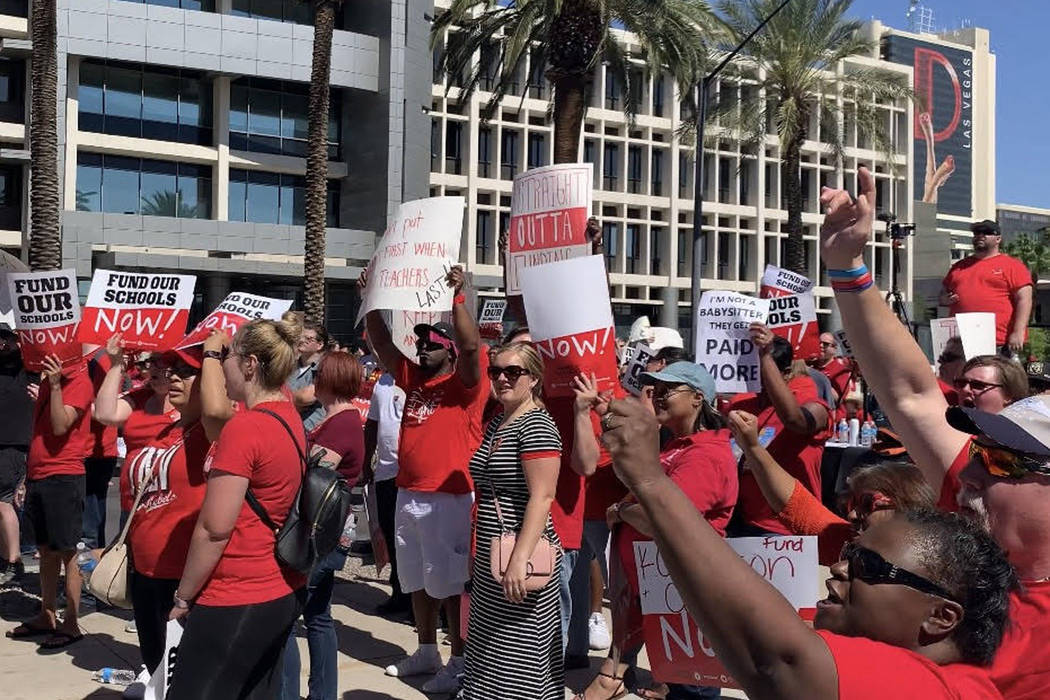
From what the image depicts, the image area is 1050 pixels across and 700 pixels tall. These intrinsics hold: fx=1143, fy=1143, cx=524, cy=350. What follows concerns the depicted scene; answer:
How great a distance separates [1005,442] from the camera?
8.11 feet

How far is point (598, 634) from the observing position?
7004mm

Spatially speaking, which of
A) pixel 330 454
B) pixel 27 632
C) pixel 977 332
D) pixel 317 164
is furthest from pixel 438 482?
pixel 317 164

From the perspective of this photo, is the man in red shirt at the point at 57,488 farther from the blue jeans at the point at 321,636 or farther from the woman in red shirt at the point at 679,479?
the woman in red shirt at the point at 679,479

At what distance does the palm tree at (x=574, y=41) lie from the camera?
18422 mm

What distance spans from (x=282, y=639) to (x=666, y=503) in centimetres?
277

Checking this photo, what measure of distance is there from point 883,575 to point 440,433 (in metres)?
4.27

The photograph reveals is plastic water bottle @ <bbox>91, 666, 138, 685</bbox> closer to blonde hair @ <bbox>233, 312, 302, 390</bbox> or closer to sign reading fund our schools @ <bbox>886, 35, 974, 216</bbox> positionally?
blonde hair @ <bbox>233, 312, 302, 390</bbox>

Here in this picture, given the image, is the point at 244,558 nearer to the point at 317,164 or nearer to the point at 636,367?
the point at 636,367

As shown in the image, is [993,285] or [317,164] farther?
[317,164]

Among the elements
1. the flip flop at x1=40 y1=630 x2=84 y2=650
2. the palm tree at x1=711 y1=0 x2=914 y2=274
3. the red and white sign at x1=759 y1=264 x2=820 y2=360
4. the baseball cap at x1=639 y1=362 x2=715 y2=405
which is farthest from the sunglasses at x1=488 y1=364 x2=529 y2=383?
the palm tree at x1=711 y1=0 x2=914 y2=274

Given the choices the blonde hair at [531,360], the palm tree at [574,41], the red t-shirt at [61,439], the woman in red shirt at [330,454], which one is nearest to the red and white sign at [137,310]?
the red t-shirt at [61,439]

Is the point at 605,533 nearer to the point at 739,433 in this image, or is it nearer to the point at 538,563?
the point at 538,563

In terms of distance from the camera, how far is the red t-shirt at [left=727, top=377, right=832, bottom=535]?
16.9 ft

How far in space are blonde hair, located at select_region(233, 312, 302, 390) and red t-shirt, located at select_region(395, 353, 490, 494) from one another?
73.1 inches
